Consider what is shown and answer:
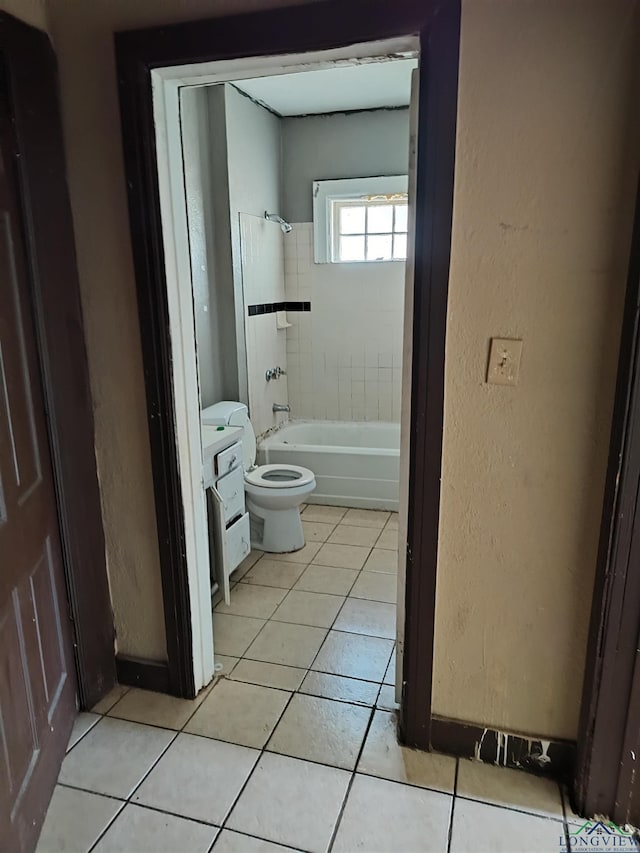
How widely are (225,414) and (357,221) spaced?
1.86 m

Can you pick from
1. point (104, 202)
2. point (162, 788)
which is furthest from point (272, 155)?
point (162, 788)

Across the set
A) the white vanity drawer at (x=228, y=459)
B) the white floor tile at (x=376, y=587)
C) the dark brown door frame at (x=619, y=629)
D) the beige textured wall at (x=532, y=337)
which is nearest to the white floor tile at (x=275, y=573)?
the white floor tile at (x=376, y=587)

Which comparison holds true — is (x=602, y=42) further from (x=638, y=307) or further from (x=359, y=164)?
(x=359, y=164)

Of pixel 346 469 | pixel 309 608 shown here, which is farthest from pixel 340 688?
pixel 346 469

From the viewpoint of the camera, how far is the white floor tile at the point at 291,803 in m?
1.52

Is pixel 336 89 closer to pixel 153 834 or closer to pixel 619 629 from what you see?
pixel 619 629

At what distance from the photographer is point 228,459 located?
265 cm

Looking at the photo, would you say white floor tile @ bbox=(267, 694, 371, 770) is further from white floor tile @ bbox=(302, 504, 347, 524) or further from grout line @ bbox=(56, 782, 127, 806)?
white floor tile @ bbox=(302, 504, 347, 524)

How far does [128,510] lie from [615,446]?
144 centimetres

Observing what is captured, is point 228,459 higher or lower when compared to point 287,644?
higher

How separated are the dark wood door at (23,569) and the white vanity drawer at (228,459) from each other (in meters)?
0.87

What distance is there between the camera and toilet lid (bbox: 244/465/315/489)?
301cm

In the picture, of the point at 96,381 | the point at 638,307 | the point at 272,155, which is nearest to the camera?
the point at 638,307

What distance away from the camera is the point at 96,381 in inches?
72.8
